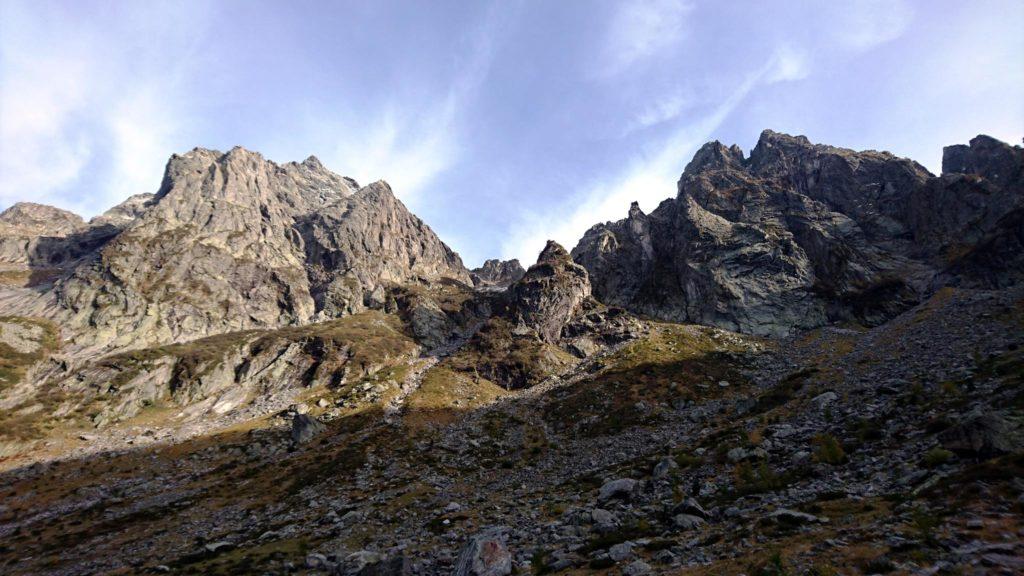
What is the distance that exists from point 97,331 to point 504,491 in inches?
6941

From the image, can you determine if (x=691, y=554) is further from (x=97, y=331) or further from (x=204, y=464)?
(x=97, y=331)

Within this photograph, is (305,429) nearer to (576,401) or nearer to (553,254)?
(576,401)

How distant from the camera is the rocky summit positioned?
19828mm

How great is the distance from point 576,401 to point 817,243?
119176mm

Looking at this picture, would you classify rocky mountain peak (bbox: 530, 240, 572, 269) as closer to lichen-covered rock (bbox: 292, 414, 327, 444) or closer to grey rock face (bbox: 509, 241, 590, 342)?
grey rock face (bbox: 509, 241, 590, 342)

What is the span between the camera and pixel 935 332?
190 ft

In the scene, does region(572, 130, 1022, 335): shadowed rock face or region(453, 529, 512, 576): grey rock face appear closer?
region(453, 529, 512, 576): grey rock face

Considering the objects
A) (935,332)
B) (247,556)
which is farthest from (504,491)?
(935,332)

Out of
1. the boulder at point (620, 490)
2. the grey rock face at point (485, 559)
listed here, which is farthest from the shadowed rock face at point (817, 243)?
the grey rock face at point (485, 559)

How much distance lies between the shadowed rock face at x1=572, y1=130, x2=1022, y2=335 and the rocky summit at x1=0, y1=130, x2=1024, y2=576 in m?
1.01

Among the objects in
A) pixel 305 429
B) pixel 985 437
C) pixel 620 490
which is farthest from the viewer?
pixel 305 429

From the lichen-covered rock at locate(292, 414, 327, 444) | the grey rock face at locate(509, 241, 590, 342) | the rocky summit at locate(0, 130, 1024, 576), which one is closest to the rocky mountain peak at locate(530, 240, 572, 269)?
the grey rock face at locate(509, 241, 590, 342)

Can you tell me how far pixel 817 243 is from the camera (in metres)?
144

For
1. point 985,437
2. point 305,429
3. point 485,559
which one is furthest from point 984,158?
point 305,429
